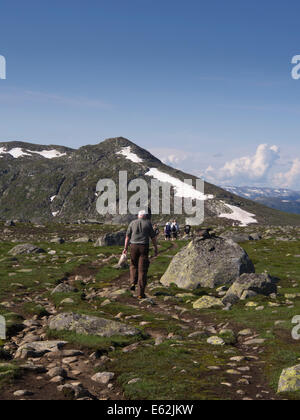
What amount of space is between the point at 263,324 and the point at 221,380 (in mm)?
6351

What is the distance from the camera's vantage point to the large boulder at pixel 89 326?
1354cm

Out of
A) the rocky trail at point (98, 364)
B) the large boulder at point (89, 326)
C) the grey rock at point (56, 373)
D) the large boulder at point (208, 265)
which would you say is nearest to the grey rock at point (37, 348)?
the rocky trail at point (98, 364)

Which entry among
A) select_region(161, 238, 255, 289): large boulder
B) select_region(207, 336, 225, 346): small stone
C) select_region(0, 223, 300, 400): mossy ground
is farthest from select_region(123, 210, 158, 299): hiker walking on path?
select_region(207, 336, 225, 346): small stone

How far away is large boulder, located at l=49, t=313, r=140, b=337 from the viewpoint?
13.5m

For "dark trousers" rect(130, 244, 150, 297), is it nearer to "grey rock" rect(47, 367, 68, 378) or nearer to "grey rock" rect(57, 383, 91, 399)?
"grey rock" rect(47, 367, 68, 378)

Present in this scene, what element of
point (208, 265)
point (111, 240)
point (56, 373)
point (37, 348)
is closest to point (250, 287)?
point (208, 265)

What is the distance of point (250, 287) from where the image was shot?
68.9ft

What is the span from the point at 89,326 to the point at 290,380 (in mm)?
7575

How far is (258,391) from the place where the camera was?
8820 millimetres

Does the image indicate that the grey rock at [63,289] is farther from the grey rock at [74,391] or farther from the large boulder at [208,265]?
the grey rock at [74,391]

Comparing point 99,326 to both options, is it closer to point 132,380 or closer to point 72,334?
point 72,334

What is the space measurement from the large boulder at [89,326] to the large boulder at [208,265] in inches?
427

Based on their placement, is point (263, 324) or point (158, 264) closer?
point (263, 324)
